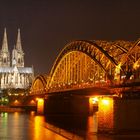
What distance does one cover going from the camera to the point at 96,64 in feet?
248

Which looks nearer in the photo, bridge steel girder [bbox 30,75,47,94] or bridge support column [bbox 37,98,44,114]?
bridge support column [bbox 37,98,44,114]

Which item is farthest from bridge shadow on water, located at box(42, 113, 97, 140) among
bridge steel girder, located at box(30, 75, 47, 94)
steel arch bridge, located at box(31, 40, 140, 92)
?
bridge steel girder, located at box(30, 75, 47, 94)

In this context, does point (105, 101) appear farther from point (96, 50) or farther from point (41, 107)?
point (41, 107)

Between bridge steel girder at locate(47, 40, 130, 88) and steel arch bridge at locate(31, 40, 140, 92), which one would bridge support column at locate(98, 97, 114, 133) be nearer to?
steel arch bridge at locate(31, 40, 140, 92)

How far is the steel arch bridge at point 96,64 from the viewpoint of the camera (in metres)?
56.1

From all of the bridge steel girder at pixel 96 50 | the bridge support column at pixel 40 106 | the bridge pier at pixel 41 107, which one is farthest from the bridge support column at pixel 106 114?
the bridge support column at pixel 40 106

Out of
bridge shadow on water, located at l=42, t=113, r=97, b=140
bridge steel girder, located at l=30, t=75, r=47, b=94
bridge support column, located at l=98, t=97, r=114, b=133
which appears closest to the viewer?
bridge support column, located at l=98, t=97, r=114, b=133

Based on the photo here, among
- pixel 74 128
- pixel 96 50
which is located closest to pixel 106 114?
pixel 74 128

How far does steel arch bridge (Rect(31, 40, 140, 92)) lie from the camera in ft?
184

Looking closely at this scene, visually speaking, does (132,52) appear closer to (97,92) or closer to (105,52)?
(97,92)

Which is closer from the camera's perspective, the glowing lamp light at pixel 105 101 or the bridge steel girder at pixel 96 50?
the glowing lamp light at pixel 105 101

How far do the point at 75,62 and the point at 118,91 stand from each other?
127ft

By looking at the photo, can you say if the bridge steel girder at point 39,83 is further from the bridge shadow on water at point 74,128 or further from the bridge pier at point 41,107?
the bridge shadow on water at point 74,128

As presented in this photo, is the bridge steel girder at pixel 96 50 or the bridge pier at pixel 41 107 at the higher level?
the bridge steel girder at pixel 96 50
